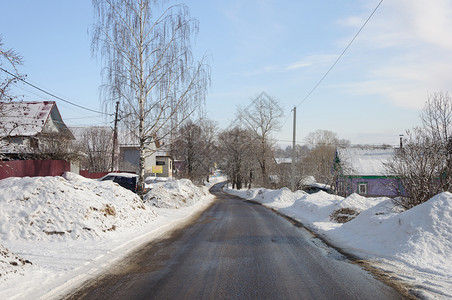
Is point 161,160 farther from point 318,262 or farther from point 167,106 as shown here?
point 318,262

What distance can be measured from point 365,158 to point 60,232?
4334 cm

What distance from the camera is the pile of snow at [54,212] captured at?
945cm

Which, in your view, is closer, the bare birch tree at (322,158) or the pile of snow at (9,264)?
the pile of snow at (9,264)

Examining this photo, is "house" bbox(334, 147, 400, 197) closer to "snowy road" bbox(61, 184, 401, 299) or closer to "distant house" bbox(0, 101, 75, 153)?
"distant house" bbox(0, 101, 75, 153)

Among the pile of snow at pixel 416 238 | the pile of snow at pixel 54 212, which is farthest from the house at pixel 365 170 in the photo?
the pile of snow at pixel 54 212

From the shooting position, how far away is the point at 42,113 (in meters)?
31.3

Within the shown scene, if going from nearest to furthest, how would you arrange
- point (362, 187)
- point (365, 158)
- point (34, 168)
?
1. point (34, 168)
2. point (362, 187)
3. point (365, 158)

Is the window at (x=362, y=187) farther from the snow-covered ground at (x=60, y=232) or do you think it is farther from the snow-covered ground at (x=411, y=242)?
the snow-covered ground at (x=60, y=232)

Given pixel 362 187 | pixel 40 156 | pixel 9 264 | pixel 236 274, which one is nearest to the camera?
pixel 9 264

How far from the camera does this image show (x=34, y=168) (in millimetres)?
20531

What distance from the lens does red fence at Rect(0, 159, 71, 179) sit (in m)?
19.4

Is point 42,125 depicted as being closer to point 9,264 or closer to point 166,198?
Answer: point 166,198

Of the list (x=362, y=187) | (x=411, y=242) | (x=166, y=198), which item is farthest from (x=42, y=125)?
(x=362, y=187)

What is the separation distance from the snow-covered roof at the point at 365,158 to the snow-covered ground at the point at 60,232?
35.0 m
